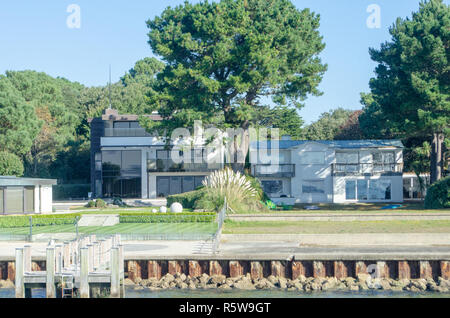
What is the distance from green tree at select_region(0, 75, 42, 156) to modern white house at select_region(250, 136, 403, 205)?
76.9 feet

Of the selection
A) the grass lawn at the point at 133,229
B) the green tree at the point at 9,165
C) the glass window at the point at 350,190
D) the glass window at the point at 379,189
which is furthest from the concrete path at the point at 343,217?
the green tree at the point at 9,165

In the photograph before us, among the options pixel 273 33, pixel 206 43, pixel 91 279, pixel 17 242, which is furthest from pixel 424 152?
pixel 91 279

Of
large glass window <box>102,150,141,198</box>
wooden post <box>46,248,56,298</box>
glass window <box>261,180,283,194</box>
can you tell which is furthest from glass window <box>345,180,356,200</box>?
wooden post <box>46,248,56,298</box>

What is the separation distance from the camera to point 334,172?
60531mm

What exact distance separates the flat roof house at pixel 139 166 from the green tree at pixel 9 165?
30.3 feet

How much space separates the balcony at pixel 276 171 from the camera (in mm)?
60969

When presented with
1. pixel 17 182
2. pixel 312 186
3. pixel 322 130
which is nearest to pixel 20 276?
pixel 17 182

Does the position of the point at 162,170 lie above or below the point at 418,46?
below

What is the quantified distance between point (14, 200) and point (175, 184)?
25157 mm

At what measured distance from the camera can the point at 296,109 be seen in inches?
2251
